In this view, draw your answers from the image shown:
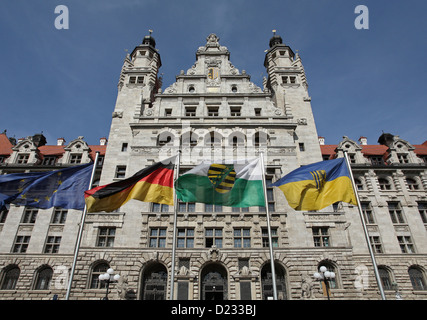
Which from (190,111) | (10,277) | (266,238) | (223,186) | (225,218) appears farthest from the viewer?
(190,111)

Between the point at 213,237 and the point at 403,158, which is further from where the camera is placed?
the point at 403,158

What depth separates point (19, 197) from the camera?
15.0m

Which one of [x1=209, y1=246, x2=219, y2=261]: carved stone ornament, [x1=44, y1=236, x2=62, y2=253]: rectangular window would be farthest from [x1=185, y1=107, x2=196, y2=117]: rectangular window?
[x1=44, y1=236, x2=62, y2=253]: rectangular window

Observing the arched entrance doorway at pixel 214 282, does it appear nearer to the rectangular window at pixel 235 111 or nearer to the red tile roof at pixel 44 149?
the rectangular window at pixel 235 111

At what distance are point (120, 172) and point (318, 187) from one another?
69.3 feet

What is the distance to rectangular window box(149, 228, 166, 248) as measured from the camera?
2497cm

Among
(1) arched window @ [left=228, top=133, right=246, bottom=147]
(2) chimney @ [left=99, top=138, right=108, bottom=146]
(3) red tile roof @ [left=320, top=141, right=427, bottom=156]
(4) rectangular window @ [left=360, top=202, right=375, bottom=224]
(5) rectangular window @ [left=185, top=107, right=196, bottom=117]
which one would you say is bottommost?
(4) rectangular window @ [left=360, top=202, right=375, bottom=224]

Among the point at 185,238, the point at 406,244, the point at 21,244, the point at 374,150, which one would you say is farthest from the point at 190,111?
the point at 406,244

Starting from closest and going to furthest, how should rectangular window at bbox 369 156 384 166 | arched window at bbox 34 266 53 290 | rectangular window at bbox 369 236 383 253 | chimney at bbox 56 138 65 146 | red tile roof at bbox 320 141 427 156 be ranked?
arched window at bbox 34 266 53 290 < rectangular window at bbox 369 236 383 253 < rectangular window at bbox 369 156 384 166 < red tile roof at bbox 320 141 427 156 < chimney at bbox 56 138 65 146

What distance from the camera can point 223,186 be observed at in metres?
15.2

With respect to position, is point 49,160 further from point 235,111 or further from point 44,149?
point 235,111

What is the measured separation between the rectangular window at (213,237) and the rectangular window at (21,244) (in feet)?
61.1

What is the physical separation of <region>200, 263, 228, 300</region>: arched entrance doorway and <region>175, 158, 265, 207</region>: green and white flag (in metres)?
11.8

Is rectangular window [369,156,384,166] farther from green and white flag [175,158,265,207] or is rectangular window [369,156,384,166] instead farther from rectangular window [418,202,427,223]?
green and white flag [175,158,265,207]
